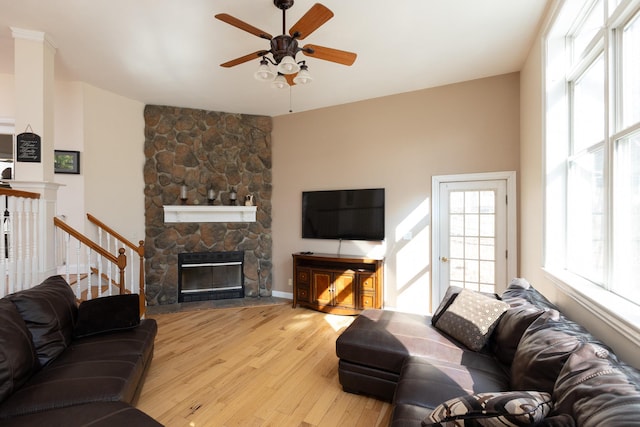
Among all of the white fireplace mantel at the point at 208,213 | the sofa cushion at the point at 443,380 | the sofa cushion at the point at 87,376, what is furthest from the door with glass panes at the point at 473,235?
the sofa cushion at the point at 87,376

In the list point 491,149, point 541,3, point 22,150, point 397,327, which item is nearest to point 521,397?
point 397,327

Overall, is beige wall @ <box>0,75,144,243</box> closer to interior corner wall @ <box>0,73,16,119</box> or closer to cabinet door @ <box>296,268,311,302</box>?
interior corner wall @ <box>0,73,16,119</box>

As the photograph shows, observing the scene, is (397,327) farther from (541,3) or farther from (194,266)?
(194,266)

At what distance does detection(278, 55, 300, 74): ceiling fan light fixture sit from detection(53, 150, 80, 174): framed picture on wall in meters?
3.47

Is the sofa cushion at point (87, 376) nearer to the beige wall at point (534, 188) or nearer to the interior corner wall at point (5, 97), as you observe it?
the beige wall at point (534, 188)

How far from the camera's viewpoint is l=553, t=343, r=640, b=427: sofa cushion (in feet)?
2.82

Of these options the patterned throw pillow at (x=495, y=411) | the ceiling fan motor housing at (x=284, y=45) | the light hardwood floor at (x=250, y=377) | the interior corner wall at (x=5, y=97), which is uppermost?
the interior corner wall at (x=5, y=97)

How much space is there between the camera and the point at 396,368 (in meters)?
2.10

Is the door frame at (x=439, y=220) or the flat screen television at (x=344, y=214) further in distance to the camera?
the flat screen television at (x=344, y=214)

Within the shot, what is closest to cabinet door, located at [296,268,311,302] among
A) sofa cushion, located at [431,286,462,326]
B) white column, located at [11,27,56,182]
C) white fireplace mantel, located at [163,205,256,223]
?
white fireplace mantel, located at [163,205,256,223]

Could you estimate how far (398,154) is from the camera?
423 cm

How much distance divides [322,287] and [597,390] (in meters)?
3.48

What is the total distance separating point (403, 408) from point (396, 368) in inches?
24.5

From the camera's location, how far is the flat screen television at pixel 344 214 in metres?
4.33
